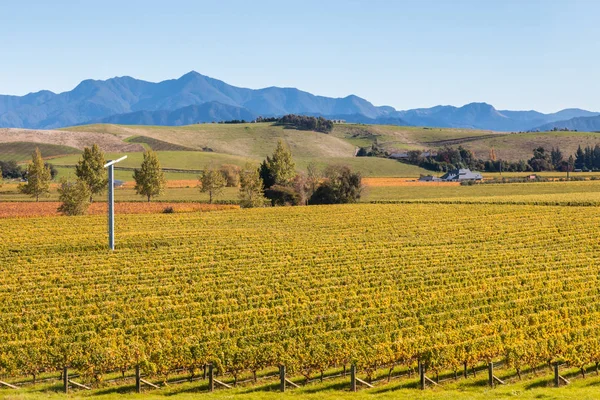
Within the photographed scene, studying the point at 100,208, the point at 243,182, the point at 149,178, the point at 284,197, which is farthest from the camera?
Answer: the point at 149,178

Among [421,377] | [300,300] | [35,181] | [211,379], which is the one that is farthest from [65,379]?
[35,181]

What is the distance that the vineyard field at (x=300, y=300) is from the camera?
29.4 metres

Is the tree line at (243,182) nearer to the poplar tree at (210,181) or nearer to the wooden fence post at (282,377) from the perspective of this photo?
the poplar tree at (210,181)

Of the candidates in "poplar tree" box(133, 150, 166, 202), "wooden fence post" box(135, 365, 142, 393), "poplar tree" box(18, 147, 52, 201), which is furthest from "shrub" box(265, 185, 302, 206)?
"wooden fence post" box(135, 365, 142, 393)

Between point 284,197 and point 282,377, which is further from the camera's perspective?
point 284,197

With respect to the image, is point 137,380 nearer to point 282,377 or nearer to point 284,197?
A: point 282,377

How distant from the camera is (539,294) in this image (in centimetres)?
4069

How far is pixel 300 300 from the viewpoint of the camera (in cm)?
3944

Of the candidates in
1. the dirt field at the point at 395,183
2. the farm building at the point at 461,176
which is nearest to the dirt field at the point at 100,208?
the dirt field at the point at 395,183

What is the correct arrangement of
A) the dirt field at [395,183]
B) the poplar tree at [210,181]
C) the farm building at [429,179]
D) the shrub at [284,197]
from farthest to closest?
1. the farm building at [429,179]
2. the dirt field at [395,183]
3. the poplar tree at [210,181]
4. the shrub at [284,197]

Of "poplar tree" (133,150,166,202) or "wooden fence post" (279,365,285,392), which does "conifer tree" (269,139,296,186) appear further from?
"wooden fence post" (279,365,285,392)

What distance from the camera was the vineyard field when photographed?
29422 mm

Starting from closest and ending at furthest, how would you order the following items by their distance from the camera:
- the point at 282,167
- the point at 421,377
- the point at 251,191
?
the point at 421,377
the point at 251,191
the point at 282,167

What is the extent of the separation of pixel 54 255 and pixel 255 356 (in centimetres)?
3251
